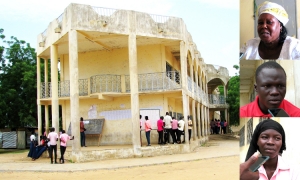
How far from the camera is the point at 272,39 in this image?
2.05m

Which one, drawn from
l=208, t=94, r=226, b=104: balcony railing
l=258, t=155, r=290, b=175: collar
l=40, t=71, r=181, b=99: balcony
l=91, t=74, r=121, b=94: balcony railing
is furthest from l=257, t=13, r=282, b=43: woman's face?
l=208, t=94, r=226, b=104: balcony railing

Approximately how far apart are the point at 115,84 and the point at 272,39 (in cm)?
1629

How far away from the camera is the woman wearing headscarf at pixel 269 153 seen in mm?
1960

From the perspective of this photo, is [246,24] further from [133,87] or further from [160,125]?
[160,125]

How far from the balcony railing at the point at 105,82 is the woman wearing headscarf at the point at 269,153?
16059 mm

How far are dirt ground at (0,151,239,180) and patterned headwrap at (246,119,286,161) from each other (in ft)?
23.8

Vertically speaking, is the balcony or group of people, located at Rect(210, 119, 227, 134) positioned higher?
the balcony

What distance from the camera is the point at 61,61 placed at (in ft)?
65.8

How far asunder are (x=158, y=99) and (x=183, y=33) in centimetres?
337

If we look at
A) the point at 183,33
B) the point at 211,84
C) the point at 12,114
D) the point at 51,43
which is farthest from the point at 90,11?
the point at 211,84

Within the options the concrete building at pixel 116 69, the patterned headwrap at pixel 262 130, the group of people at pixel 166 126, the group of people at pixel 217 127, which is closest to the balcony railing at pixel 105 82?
the concrete building at pixel 116 69

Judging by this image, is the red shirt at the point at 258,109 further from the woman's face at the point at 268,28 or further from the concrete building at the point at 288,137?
the woman's face at the point at 268,28

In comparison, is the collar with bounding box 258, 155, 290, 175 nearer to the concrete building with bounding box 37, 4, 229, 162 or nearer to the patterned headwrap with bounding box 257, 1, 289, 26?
the patterned headwrap with bounding box 257, 1, 289, 26

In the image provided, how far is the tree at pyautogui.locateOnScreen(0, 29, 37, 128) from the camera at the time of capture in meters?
→ 23.3
